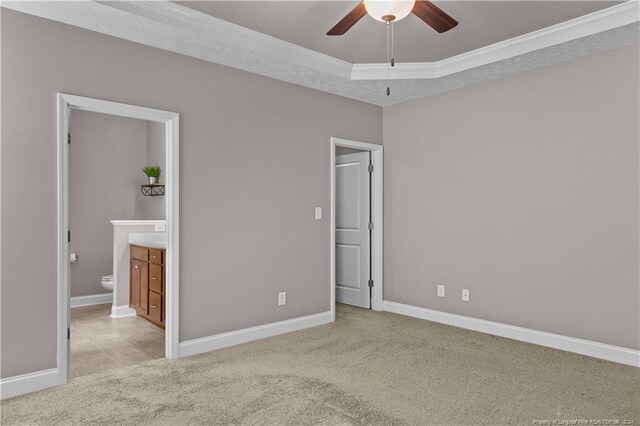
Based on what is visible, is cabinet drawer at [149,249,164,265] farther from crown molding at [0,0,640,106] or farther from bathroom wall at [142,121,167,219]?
crown molding at [0,0,640,106]

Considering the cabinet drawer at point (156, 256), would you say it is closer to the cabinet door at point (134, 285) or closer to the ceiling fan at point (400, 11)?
the cabinet door at point (134, 285)

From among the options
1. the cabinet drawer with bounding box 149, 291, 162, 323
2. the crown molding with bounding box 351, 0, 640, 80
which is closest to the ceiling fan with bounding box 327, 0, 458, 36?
the crown molding with bounding box 351, 0, 640, 80

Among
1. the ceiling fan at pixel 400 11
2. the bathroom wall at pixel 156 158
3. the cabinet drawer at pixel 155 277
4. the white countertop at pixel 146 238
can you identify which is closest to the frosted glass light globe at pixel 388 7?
the ceiling fan at pixel 400 11

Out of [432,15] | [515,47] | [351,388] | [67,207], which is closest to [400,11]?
[432,15]

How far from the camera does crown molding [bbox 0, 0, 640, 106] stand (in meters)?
2.90

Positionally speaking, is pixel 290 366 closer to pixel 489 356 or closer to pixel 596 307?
pixel 489 356

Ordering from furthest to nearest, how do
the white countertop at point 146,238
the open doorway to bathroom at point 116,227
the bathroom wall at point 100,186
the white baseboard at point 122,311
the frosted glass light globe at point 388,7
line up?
the bathroom wall at point 100,186
the white countertop at point 146,238
the white baseboard at point 122,311
the open doorway to bathroom at point 116,227
the frosted glass light globe at point 388,7

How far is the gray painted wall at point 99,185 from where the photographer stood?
18.7ft

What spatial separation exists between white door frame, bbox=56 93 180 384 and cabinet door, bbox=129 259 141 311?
1542mm

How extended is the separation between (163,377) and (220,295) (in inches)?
33.9

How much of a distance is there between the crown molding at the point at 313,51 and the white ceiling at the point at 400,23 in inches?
3.4

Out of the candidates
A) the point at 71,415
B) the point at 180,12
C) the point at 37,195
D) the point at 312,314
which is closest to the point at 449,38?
the point at 180,12

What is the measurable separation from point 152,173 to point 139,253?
1.49 meters

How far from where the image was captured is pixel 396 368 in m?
3.22
